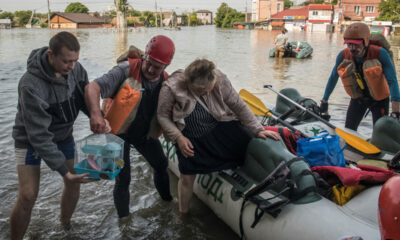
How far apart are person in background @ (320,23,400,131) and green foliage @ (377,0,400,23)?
4852 centimetres

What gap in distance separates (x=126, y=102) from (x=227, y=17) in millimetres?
103186

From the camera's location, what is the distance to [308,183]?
2926 millimetres

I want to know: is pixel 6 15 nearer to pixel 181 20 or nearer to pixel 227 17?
pixel 181 20

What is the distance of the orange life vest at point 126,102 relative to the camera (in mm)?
2932

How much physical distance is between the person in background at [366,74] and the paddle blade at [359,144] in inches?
18.5

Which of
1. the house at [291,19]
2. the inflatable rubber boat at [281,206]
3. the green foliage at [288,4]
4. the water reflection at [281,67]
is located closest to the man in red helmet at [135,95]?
the inflatable rubber boat at [281,206]

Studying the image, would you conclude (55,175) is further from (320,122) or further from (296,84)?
(296,84)

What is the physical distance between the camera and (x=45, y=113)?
2473 mm

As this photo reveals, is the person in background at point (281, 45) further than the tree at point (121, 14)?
No

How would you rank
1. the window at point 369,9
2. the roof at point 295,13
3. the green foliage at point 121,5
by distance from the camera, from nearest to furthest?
the window at point 369,9 < the roof at point 295,13 < the green foliage at point 121,5

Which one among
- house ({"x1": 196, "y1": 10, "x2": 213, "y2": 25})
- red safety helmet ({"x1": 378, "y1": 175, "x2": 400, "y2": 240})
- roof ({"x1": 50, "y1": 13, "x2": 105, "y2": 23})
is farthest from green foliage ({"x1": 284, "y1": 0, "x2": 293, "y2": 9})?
red safety helmet ({"x1": 378, "y1": 175, "x2": 400, "y2": 240})

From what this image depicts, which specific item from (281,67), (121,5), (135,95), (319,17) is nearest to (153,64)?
(135,95)

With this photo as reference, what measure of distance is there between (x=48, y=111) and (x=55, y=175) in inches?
103

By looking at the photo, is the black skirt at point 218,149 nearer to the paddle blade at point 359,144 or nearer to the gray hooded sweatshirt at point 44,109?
the gray hooded sweatshirt at point 44,109
